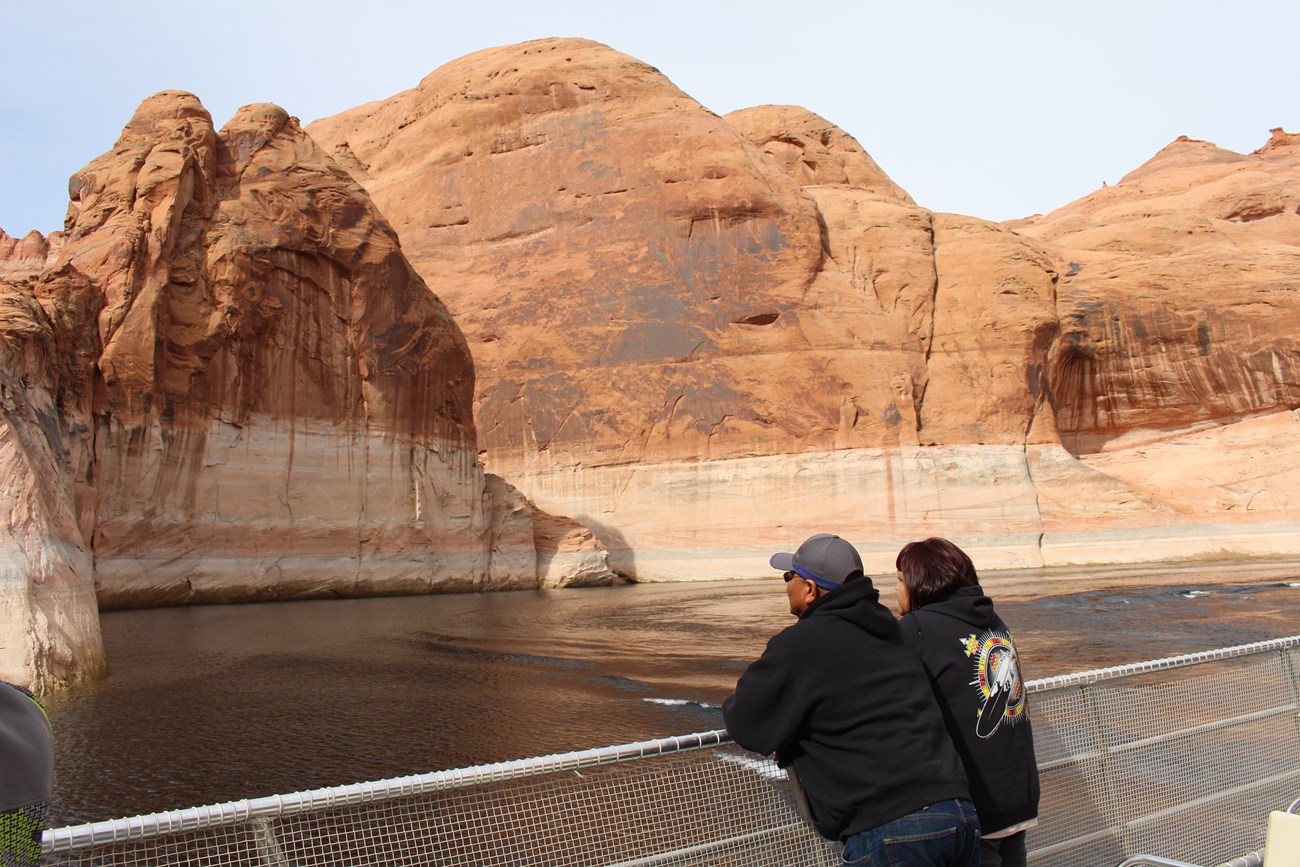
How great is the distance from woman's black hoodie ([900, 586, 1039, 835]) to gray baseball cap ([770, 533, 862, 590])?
1.04ft

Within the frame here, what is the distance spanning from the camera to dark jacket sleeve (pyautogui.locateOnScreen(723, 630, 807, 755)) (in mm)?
2789

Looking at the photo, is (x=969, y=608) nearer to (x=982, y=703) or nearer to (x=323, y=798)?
(x=982, y=703)

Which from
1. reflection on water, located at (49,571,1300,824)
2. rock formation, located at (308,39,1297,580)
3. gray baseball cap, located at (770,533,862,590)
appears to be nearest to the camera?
gray baseball cap, located at (770,533,862,590)

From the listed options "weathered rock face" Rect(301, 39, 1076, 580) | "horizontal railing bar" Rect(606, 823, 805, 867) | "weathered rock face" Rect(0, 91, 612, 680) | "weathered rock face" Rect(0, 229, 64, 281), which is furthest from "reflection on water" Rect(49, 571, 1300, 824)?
"weathered rock face" Rect(0, 229, 64, 281)

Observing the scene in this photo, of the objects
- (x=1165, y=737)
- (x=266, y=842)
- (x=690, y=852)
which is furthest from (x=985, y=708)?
(x=266, y=842)

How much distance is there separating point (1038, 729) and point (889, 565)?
3466 cm

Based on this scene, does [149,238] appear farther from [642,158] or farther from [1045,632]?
[642,158]

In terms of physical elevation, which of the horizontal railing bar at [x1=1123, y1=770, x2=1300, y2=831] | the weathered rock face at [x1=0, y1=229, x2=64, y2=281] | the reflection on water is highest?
the weathered rock face at [x1=0, y1=229, x2=64, y2=281]

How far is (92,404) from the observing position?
22.5 meters

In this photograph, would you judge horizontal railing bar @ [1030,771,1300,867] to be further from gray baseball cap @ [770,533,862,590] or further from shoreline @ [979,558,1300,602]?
shoreline @ [979,558,1300,602]

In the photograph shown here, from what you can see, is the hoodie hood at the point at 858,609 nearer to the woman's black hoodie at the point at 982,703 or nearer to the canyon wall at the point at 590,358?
the woman's black hoodie at the point at 982,703

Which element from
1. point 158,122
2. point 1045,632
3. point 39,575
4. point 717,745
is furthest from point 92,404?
point 717,745

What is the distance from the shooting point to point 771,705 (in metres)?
2.82

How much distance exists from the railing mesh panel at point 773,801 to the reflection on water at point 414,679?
3.35m
